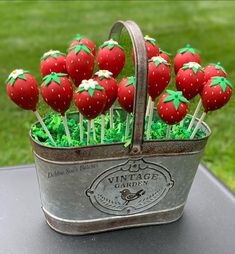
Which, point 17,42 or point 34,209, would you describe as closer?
point 34,209

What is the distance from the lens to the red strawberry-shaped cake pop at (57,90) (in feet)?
2.44

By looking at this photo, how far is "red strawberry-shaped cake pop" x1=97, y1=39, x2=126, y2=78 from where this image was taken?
804mm

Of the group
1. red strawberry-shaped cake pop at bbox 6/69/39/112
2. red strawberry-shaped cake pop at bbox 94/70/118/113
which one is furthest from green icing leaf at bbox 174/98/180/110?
red strawberry-shaped cake pop at bbox 6/69/39/112

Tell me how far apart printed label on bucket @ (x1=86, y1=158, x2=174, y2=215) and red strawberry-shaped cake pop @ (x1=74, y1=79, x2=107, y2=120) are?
0.11m

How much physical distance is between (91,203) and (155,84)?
8.9 inches

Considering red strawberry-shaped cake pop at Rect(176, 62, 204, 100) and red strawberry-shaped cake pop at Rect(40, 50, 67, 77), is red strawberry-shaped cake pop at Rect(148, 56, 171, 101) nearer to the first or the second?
red strawberry-shaped cake pop at Rect(176, 62, 204, 100)

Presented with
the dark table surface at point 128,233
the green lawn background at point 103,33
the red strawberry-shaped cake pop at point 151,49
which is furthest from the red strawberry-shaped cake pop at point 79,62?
the green lawn background at point 103,33

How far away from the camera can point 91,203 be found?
32.0 inches

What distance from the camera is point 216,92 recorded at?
780mm

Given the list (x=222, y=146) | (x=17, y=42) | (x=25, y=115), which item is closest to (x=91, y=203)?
(x=222, y=146)

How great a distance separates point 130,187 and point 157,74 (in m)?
0.20

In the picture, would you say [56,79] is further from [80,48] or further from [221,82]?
[221,82]

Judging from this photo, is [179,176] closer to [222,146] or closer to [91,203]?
[91,203]

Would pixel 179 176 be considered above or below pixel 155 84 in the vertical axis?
below
